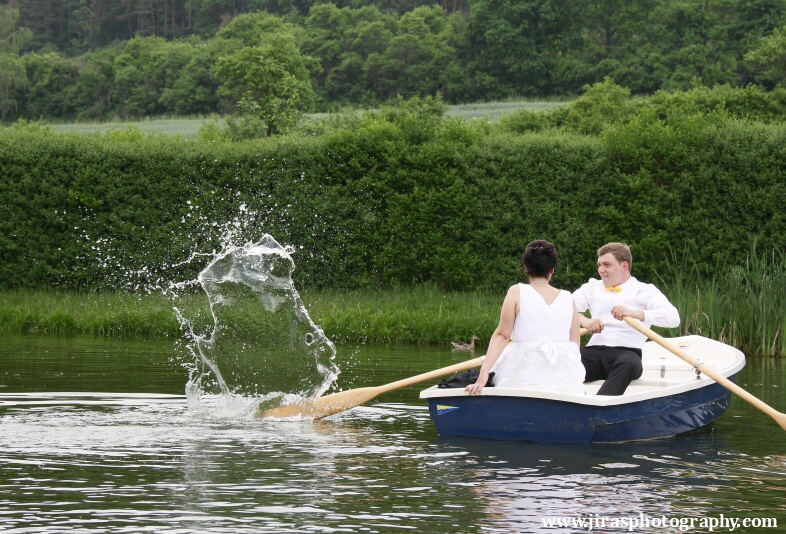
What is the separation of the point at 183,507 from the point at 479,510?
1723mm

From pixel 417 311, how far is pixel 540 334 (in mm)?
9401

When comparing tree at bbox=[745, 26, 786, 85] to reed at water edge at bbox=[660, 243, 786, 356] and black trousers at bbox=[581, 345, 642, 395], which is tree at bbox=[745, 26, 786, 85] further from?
black trousers at bbox=[581, 345, 642, 395]

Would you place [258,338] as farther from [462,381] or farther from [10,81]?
[10,81]

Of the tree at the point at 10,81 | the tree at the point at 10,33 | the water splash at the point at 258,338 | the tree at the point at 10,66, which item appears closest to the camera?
the water splash at the point at 258,338

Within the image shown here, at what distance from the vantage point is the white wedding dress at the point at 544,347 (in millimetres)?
9461

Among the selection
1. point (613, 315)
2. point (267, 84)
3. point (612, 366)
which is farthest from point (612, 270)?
point (267, 84)

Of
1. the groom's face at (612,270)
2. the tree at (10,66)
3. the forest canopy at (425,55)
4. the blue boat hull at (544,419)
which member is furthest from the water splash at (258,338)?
the tree at (10,66)

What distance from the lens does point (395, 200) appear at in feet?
70.7

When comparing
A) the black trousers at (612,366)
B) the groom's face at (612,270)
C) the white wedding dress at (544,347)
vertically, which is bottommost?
the black trousers at (612,366)

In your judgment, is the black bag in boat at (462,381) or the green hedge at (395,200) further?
the green hedge at (395,200)

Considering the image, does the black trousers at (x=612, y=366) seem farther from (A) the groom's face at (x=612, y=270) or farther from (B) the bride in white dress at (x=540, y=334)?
(B) the bride in white dress at (x=540, y=334)

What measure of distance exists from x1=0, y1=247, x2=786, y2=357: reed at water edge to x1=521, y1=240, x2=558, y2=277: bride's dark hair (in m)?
7.49

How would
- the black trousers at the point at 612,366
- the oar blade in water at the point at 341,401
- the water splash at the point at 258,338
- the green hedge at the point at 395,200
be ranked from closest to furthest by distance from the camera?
the black trousers at the point at 612,366
the oar blade in water at the point at 341,401
the water splash at the point at 258,338
the green hedge at the point at 395,200

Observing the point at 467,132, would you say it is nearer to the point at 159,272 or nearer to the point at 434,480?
the point at 159,272
